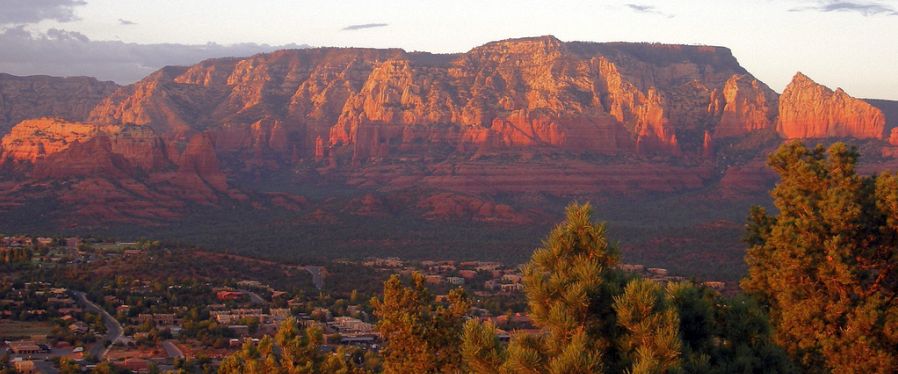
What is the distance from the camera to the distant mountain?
Result: 12712cm

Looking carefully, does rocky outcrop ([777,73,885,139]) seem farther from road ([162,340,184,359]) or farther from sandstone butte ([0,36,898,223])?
road ([162,340,184,359])

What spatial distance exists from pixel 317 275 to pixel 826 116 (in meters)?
104

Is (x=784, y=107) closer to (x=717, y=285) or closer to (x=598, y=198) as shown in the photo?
(x=598, y=198)

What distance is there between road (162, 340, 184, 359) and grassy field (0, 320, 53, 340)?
5.72 m

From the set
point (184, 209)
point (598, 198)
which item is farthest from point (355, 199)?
point (598, 198)

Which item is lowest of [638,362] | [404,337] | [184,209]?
[184,209]

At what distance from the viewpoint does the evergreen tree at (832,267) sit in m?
24.9

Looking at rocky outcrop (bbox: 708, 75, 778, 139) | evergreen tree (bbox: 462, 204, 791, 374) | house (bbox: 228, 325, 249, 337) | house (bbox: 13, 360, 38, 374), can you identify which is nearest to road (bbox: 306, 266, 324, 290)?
house (bbox: 228, 325, 249, 337)

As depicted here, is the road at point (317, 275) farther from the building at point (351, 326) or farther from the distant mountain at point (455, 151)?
the distant mountain at point (455, 151)

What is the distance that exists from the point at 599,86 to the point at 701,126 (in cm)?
1742

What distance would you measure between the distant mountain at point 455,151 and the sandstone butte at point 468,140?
11.7 inches

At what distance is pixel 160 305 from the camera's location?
6044 centimetres

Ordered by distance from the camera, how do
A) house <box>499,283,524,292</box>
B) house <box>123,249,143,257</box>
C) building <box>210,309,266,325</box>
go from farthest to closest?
house <box>123,249,143,257</box>
house <box>499,283,524,292</box>
building <box>210,309,266,325</box>

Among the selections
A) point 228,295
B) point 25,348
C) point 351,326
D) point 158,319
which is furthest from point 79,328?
point 228,295
